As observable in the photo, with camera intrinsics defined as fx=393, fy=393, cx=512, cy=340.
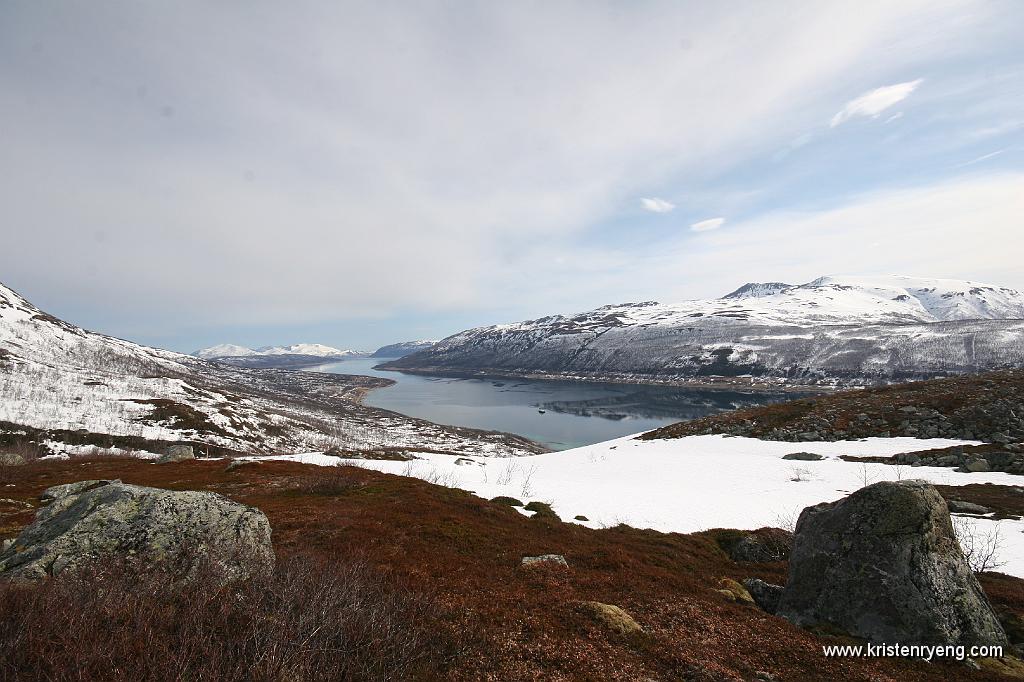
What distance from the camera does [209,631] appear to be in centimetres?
480

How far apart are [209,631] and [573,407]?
13818 centimetres

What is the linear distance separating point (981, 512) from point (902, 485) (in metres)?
12.7

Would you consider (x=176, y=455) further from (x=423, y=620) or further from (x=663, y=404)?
(x=663, y=404)

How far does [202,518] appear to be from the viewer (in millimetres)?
8273

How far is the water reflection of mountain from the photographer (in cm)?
11519

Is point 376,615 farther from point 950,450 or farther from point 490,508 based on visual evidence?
point 950,450

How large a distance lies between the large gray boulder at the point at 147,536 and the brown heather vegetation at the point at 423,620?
834 millimetres

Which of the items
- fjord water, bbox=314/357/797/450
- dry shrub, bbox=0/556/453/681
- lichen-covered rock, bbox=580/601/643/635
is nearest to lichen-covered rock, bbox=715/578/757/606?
lichen-covered rock, bbox=580/601/643/635

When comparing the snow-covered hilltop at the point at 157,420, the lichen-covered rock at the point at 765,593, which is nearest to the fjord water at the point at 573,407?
the snow-covered hilltop at the point at 157,420

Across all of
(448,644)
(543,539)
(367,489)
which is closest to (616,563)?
(543,539)

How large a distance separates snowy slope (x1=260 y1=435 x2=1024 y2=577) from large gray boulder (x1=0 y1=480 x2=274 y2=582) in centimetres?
1431

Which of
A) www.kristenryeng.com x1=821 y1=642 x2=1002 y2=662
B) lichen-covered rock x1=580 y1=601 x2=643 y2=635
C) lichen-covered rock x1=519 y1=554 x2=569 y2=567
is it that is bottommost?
www.kristenryeng.com x1=821 y1=642 x2=1002 y2=662

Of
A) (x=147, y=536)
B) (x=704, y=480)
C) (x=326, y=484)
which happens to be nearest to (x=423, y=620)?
(x=147, y=536)

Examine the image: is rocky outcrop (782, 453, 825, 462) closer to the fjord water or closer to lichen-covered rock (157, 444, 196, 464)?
lichen-covered rock (157, 444, 196, 464)
